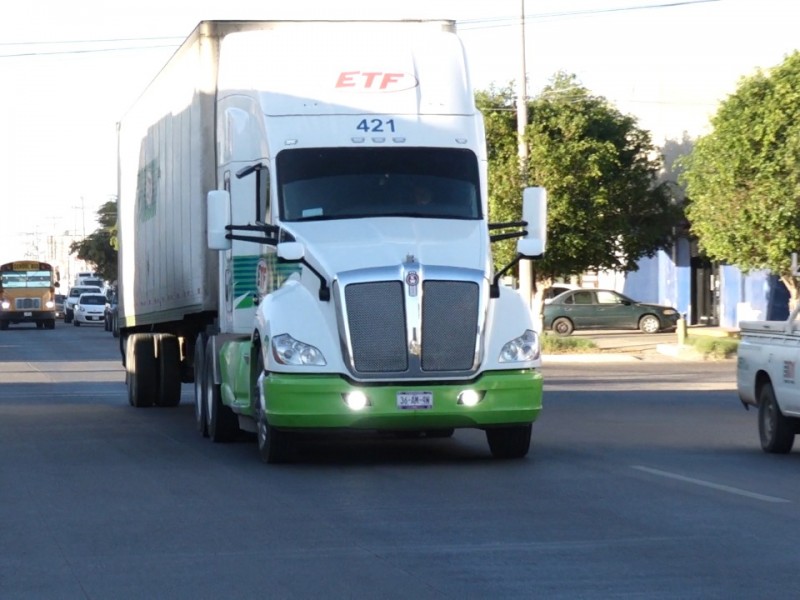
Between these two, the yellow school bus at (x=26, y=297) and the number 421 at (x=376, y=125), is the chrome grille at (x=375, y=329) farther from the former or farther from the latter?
the yellow school bus at (x=26, y=297)

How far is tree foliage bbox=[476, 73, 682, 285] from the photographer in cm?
4069

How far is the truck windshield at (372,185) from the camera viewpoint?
15328mm

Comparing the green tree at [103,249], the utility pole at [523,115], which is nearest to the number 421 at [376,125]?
the utility pole at [523,115]

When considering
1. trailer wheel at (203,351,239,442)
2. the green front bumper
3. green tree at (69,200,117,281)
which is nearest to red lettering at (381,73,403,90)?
the green front bumper

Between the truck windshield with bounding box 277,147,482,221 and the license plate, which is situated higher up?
the truck windshield with bounding box 277,147,482,221

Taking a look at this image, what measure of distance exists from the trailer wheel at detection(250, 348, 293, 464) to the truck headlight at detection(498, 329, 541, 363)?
215cm

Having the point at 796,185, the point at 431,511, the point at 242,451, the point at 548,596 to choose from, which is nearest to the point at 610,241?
the point at 796,185

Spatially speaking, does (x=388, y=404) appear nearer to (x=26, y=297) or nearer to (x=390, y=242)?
(x=390, y=242)

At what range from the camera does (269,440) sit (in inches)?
587

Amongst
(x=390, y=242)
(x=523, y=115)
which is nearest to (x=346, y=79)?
(x=390, y=242)

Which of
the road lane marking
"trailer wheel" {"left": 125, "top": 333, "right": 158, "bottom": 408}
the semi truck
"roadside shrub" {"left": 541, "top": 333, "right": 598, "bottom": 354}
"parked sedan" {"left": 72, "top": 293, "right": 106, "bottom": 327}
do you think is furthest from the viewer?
"parked sedan" {"left": 72, "top": 293, "right": 106, "bottom": 327}

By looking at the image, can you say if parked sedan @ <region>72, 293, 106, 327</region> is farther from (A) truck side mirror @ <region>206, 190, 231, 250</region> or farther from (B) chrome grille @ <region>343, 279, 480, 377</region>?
(B) chrome grille @ <region>343, 279, 480, 377</region>

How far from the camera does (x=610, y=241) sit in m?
43.2

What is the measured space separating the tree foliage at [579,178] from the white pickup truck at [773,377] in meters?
23.4
